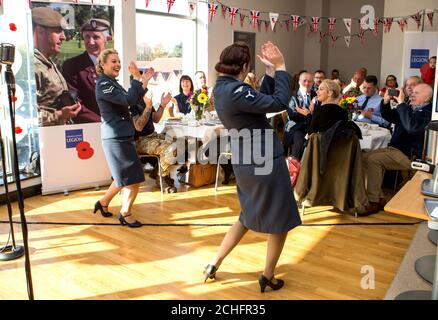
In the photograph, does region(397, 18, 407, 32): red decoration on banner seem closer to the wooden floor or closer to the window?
the window

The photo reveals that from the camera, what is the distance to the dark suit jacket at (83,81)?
520 centimetres

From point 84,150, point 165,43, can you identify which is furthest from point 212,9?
point 84,150

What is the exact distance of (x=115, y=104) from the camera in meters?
3.89

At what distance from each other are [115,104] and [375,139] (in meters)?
2.67

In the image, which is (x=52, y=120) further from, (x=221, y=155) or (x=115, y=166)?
(x=221, y=155)

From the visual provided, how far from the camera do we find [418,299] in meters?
2.65

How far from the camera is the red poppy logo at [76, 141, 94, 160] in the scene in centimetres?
537

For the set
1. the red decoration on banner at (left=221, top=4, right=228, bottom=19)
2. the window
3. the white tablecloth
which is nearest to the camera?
the white tablecloth

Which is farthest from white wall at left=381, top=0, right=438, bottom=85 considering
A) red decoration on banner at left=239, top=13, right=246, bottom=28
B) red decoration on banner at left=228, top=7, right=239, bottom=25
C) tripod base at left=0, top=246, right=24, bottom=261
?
tripod base at left=0, top=246, right=24, bottom=261

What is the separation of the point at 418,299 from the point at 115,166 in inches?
101

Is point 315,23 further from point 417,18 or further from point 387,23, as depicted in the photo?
point 417,18

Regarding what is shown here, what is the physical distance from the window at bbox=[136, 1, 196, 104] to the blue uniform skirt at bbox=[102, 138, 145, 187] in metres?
3.13

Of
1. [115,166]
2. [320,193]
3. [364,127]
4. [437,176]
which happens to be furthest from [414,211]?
[364,127]

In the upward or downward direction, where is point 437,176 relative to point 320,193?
upward
